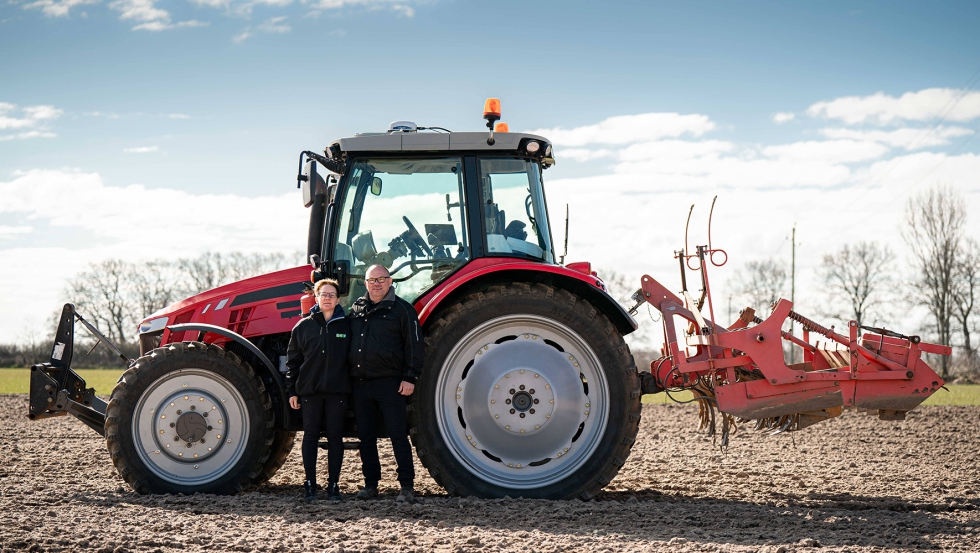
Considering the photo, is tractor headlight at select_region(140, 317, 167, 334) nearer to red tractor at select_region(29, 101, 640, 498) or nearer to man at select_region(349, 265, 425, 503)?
red tractor at select_region(29, 101, 640, 498)

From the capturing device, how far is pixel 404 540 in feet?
13.7

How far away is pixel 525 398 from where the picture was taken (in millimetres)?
5379

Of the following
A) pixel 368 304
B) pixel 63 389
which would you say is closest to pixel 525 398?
pixel 368 304

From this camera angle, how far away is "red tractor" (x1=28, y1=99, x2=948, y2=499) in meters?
5.33

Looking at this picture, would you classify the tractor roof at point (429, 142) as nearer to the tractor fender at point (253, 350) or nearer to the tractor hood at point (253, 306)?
the tractor hood at point (253, 306)

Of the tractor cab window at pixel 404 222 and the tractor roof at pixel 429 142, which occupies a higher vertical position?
the tractor roof at pixel 429 142

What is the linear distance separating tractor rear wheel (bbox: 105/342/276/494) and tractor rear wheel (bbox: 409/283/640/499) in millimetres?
1123

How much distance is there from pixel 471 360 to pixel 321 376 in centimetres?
97

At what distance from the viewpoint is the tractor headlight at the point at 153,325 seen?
6.09 metres

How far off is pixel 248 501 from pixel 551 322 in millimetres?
2218

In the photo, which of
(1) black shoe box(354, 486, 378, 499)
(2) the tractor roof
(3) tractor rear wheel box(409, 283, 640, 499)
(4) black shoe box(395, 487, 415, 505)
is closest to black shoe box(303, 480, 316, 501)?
(1) black shoe box(354, 486, 378, 499)

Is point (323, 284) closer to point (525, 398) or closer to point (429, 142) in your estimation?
point (429, 142)

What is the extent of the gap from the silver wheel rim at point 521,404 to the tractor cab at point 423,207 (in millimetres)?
605

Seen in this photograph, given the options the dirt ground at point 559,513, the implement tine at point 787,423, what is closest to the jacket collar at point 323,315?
the dirt ground at point 559,513
